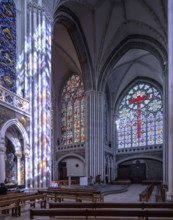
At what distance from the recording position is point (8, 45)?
1492 centimetres

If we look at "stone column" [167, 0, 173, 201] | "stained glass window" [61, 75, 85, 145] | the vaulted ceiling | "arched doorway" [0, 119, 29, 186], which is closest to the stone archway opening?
"arched doorway" [0, 119, 29, 186]

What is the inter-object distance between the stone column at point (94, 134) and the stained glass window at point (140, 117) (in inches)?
310

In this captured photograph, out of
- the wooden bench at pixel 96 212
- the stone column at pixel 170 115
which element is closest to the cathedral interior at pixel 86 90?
the stone column at pixel 170 115

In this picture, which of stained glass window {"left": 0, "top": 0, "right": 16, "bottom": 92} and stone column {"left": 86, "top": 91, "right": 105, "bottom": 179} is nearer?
stained glass window {"left": 0, "top": 0, "right": 16, "bottom": 92}

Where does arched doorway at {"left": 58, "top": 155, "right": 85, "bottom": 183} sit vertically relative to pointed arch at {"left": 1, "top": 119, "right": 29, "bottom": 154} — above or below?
below

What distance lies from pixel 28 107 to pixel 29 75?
6.32 feet

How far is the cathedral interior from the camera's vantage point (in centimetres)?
1483

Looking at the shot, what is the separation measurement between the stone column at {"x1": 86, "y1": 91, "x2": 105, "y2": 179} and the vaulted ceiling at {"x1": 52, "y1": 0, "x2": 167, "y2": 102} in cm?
167

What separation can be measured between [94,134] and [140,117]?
9.46 meters

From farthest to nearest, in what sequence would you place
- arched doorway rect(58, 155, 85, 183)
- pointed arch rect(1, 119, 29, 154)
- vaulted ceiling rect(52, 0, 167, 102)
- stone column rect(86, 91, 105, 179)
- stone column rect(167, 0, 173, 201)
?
arched doorway rect(58, 155, 85, 183) < stone column rect(86, 91, 105, 179) < vaulted ceiling rect(52, 0, 167, 102) < pointed arch rect(1, 119, 29, 154) < stone column rect(167, 0, 173, 201)

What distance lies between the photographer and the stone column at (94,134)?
2809 cm

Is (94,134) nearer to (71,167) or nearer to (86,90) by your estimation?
(86,90)

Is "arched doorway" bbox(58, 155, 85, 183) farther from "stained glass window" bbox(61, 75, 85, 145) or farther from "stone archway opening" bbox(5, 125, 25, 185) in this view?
"stone archway opening" bbox(5, 125, 25, 185)

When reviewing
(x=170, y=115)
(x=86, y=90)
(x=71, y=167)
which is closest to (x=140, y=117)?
(x=86, y=90)
